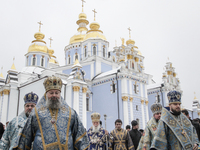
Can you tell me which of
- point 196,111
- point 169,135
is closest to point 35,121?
point 169,135

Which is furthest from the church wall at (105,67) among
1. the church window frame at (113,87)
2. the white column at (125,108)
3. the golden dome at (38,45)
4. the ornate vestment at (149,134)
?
the ornate vestment at (149,134)

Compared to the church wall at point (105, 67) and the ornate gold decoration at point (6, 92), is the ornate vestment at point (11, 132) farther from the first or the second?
the church wall at point (105, 67)

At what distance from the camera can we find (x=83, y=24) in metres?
31.5

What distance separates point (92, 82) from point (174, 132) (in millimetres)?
20935

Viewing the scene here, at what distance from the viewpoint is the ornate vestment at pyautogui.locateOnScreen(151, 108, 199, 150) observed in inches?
148

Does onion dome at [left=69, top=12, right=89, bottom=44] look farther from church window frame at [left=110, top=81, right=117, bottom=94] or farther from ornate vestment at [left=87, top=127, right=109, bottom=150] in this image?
ornate vestment at [left=87, top=127, right=109, bottom=150]

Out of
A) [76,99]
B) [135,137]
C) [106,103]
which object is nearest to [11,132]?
[135,137]

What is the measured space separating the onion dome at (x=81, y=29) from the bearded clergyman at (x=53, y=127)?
2655cm

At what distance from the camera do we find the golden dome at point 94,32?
1078 inches

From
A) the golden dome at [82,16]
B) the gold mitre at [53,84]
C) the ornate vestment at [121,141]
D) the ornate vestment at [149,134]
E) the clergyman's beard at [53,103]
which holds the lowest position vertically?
the ornate vestment at [121,141]

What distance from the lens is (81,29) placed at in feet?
102

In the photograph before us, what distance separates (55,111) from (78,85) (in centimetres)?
1526

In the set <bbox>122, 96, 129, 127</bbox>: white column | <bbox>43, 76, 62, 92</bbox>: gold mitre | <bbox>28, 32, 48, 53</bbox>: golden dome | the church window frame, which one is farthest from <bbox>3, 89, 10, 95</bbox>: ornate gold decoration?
<bbox>43, 76, 62, 92</bbox>: gold mitre

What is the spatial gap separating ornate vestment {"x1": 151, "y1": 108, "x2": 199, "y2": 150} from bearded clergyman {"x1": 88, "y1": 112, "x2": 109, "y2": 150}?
263 cm
